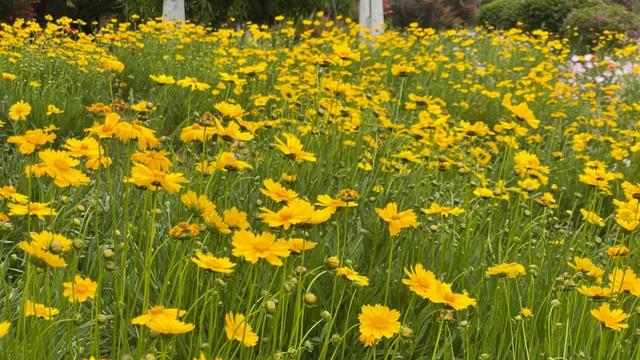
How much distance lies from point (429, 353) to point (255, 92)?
303cm

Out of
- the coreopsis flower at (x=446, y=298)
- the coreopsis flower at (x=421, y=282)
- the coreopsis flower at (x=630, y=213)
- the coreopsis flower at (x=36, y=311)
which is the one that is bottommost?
the coreopsis flower at (x=36, y=311)

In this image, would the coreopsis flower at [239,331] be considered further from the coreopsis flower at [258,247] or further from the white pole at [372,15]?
the white pole at [372,15]

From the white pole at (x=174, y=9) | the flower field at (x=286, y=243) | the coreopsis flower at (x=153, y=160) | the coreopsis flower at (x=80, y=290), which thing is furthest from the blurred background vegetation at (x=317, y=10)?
the coreopsis flower at (x=80, y=290)

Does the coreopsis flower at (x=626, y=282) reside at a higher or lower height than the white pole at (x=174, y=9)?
higher

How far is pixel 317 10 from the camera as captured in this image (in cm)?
1104

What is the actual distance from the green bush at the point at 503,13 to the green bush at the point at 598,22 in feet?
5.88

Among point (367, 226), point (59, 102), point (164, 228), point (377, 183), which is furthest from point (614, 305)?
point (59, 102)

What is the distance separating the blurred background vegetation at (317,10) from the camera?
10.0 meters

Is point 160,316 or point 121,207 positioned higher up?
point 160,316

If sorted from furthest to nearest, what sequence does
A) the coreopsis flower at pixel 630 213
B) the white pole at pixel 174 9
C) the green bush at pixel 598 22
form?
the green bush at pixel 598 22 → the white pole at pixel 174 9 → the coreopsis flower at pixel 630 213

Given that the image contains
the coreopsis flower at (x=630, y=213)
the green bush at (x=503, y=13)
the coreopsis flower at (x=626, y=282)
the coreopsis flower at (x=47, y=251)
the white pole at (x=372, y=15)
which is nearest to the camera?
the coreopsis flower at (x=47, y=251)

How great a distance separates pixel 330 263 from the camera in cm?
123

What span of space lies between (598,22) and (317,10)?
4726 mm

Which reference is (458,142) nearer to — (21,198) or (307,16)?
(21,198)
